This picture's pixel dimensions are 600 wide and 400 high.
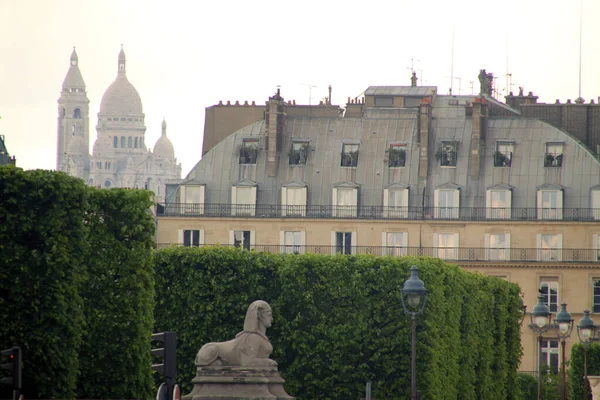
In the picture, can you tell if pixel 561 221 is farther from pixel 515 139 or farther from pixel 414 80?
pixel 414 80

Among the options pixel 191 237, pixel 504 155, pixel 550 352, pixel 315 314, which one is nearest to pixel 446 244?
pixel 504 155

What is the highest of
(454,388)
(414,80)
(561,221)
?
(414,80)

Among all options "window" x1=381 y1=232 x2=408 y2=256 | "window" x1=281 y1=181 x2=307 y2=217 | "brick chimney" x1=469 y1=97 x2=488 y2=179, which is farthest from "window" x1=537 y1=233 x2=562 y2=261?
"window" x1=281 y1=181 x2=307 y2=217

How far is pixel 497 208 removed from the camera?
366 feet

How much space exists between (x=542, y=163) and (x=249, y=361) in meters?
59.7

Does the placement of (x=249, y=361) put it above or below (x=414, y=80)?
below

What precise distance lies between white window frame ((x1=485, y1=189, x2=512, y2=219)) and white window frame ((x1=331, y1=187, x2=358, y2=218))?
316 inches

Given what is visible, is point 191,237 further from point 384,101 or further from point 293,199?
point 384,101

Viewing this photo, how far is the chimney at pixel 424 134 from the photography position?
113188mm

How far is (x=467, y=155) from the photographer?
114 m

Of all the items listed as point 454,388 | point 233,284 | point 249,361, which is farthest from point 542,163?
point 249,361

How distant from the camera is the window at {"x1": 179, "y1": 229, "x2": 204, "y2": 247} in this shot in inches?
4380

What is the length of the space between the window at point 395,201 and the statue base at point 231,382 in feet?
186

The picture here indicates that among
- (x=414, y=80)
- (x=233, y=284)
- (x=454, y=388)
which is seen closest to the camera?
(x=233, y=284)
